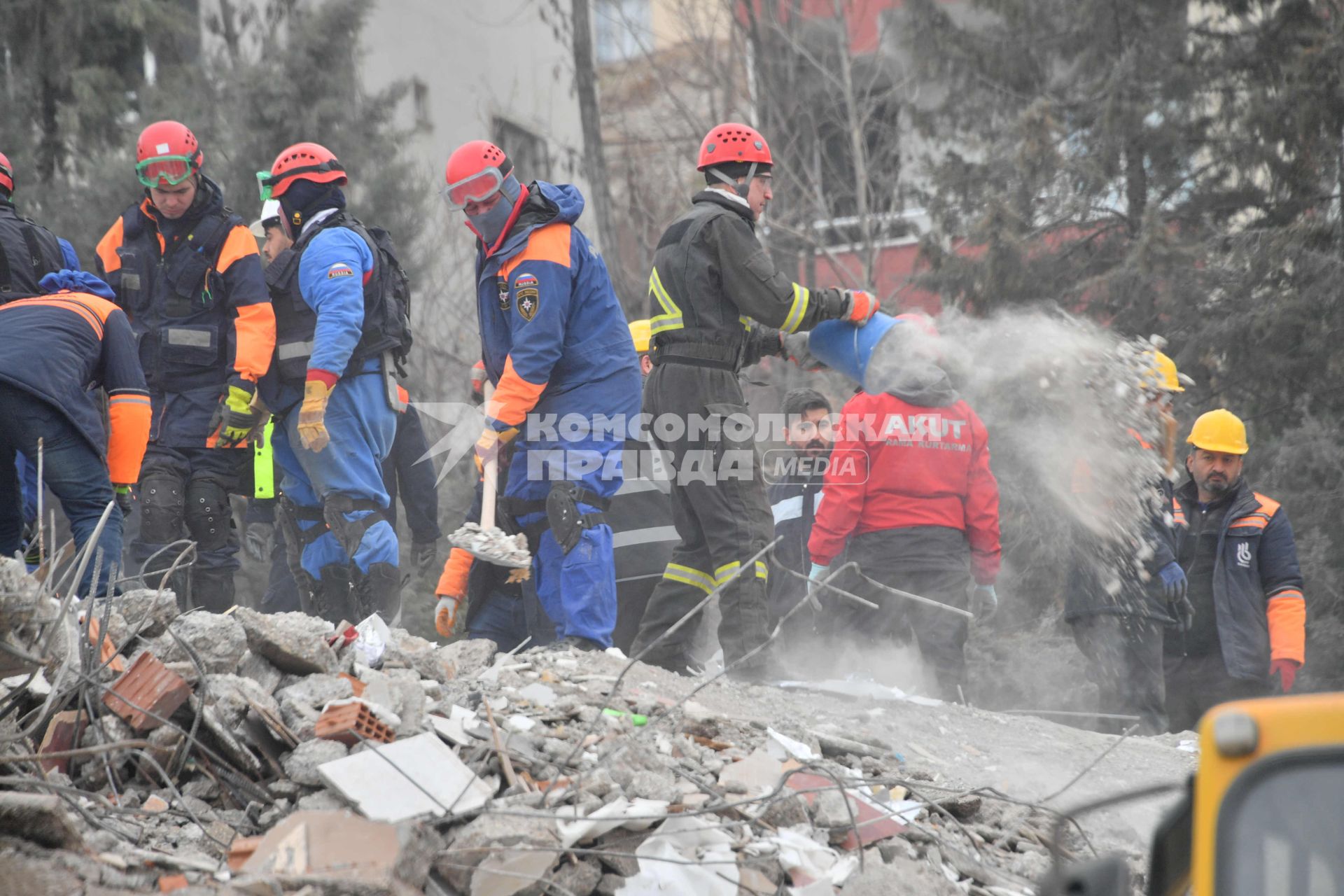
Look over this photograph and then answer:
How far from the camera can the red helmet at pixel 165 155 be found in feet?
18.9

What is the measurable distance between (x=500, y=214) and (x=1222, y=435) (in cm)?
363

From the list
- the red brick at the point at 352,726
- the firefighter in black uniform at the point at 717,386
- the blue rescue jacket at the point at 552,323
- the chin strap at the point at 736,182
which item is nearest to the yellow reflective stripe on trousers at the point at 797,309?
the firefighter in black uniform at the point at 717,386

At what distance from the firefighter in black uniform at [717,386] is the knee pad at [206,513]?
2035 mm

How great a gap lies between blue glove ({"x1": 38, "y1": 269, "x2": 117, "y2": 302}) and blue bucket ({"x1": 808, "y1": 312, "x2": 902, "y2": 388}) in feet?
9.77

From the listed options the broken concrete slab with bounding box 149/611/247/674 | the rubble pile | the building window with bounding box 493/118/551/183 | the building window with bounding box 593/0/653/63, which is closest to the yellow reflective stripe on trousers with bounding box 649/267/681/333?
the rubble pile

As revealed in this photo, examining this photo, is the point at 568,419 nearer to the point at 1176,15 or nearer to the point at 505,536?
the point at 505,536

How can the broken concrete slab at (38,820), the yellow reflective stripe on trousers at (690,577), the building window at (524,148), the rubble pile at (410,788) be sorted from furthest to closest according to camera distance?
the building window at (524,148)
the yellow reflective stripe on trousers at (690,577)
the rubble pile at (410,788)
the broken concrete slab at (38,820)

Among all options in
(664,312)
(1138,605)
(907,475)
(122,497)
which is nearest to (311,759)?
(122,497)

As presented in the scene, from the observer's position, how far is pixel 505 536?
203 inches

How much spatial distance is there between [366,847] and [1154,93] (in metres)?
8.93

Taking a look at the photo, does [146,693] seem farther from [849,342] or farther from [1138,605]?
[1138,605]

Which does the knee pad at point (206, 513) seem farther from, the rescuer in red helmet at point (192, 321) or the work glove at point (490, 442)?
the work glove at point (490, 442)

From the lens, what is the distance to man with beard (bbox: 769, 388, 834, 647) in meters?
6.82

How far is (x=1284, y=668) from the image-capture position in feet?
20.6
